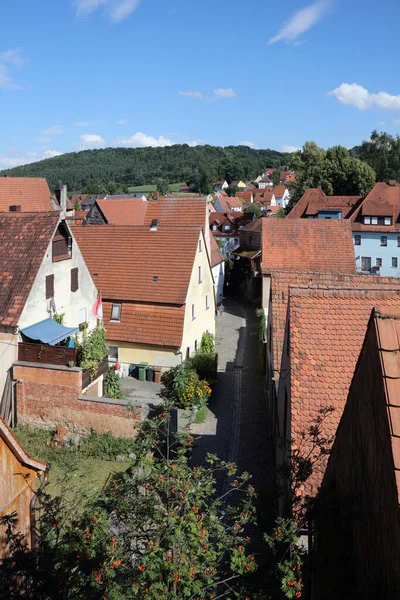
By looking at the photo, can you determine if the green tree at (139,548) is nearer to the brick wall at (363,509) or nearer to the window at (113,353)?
the brick wall at (363,509)

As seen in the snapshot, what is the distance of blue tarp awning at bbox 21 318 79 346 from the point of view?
60.1 feet

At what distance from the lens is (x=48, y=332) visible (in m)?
18.7

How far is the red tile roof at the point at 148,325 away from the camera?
23.1 m

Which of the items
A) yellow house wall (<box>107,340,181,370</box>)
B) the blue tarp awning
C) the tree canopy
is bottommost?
yellow house wall (<box>107,340,181,370</box>)

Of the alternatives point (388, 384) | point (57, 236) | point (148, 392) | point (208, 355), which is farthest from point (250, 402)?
point (388, 384)

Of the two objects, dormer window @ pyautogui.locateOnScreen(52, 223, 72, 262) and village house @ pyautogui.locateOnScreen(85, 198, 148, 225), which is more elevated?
village house @ pyautogui.locateOnScreen(85, 198, 148, 225)

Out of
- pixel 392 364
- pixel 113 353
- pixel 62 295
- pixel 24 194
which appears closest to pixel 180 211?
pixel 113 353

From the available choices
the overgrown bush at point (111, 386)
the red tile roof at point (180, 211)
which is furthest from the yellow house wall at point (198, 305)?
the overgrown bush at point (111, 386)

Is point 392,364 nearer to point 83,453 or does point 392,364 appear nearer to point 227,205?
point 83,453

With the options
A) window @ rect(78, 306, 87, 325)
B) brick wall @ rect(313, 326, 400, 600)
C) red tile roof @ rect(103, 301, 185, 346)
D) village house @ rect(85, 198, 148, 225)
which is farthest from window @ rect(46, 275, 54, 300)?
village house @ rect(85, 198, 148, 225)

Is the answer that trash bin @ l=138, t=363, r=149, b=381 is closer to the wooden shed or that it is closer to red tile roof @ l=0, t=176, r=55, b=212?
the wooden shed

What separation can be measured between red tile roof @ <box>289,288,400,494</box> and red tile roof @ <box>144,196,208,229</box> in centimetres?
1696

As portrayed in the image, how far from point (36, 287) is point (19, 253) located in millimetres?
1731

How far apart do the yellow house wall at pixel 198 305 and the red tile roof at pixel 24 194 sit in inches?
755
